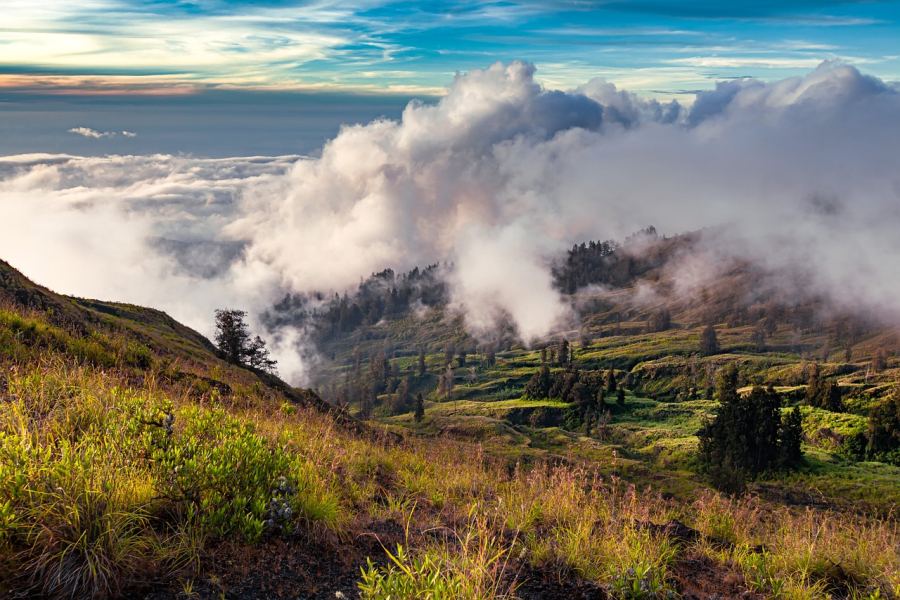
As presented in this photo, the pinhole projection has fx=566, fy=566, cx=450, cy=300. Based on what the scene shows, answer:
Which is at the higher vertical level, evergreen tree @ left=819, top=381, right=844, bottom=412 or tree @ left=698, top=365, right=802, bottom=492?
tree @ left=698, top=365, right=802, bottom=492

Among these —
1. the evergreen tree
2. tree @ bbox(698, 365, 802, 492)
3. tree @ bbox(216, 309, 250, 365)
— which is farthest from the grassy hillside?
the evergreen tree

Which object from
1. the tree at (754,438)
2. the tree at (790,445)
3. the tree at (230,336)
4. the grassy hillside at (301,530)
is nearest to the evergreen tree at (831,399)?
the tree at (754,438)

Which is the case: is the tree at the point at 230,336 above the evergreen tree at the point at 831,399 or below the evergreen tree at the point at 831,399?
above

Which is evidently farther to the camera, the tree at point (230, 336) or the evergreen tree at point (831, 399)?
the evergreen tree at point (831, 399)

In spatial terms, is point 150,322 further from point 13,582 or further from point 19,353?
point 13,582

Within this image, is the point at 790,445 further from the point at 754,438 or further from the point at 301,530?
the point at 301,530

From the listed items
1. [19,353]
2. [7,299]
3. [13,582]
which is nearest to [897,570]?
[13,582]

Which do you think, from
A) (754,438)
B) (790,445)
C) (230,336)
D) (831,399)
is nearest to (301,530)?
(230,336)

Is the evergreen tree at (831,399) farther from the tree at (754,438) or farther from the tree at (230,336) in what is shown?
the tree at (230,336)

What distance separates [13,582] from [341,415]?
21.2 metres

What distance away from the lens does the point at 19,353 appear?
14.3m

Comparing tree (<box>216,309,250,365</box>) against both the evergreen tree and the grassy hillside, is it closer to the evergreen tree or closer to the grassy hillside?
the grassy hillside

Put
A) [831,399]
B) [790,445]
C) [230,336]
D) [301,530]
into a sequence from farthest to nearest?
1. [831,399]
2. [790,445]
3. [230,336]
4. [301,530]

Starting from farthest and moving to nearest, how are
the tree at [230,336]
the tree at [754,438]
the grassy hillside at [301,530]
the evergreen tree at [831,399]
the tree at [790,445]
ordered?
the evergreen tree at [831,399]
the tree at [754,438]
the tree at [790,445]
the tree at [230,336]
the grassy hillside at [301,530]
